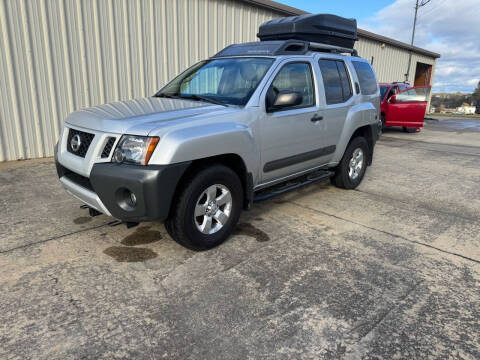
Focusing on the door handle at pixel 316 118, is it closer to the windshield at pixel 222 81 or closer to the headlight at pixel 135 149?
the windshield at pixel 222 81

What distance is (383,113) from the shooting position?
11.9 m

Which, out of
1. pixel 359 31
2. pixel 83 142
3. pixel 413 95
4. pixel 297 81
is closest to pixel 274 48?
pixel 297 81

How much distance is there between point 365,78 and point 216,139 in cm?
332

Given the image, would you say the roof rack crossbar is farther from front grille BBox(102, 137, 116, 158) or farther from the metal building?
the metal building

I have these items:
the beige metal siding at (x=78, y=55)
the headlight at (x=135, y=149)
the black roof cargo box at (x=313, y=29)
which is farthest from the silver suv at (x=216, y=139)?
the beige metal siding at (x=78, y=55)

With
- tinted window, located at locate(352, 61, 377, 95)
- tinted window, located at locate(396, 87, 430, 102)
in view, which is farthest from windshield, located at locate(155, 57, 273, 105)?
tinted window, located at locate(396, 87, 430, 102)

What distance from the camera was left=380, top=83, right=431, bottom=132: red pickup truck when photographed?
1159cm

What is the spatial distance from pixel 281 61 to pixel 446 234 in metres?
2.55

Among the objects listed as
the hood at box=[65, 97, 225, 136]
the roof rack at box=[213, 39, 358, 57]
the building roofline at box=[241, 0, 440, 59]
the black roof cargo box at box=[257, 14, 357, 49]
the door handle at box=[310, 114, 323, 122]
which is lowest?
the door handle at box=[310, 114, 323, 122]

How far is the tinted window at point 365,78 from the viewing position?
5.23 m

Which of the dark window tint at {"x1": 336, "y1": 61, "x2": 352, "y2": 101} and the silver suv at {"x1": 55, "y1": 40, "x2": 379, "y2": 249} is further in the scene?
the dark window tint at {"x1": 336, "y1": 61, "x2": 352, "y2": 101}

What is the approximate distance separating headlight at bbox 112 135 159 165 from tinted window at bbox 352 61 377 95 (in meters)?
3.60

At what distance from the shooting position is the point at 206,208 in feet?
10.5

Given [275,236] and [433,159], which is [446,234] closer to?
[275,236]
